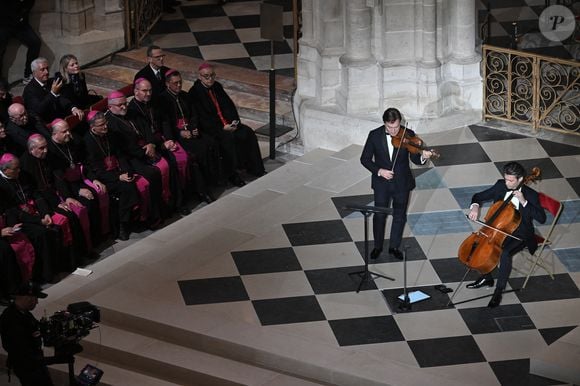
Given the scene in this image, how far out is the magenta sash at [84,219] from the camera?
12469mm

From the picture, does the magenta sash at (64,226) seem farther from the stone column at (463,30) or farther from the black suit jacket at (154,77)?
the stone column at (463,30)

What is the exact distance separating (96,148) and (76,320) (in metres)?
3.39

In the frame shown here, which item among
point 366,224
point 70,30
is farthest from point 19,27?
point 366,224

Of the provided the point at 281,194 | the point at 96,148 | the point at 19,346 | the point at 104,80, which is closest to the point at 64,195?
the point at 96,148

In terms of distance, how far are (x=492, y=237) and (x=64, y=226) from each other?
3.72 m

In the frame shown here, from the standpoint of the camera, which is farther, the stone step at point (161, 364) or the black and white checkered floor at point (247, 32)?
the black and white checkered floor at point (247, 32)

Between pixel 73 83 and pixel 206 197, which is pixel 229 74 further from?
pixel 206 197

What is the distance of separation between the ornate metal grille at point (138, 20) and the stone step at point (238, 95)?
Result: 44 centimetres

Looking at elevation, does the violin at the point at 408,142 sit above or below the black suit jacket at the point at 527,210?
above

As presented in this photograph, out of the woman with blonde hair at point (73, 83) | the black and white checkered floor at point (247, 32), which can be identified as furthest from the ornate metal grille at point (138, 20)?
the woman with blonde hair at point (73, 83)

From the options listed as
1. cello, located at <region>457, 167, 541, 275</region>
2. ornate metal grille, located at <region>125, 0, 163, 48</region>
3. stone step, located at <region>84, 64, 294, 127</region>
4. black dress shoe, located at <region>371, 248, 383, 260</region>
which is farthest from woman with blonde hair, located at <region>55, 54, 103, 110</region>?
cello, located at <region>457, 167, 541, 275</region>

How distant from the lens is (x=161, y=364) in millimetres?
10727

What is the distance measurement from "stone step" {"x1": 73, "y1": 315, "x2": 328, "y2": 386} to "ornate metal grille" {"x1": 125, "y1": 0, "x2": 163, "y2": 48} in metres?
6.28

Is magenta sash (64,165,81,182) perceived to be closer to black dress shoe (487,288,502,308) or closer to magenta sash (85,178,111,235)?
magenta sash (85,178,111,235)
